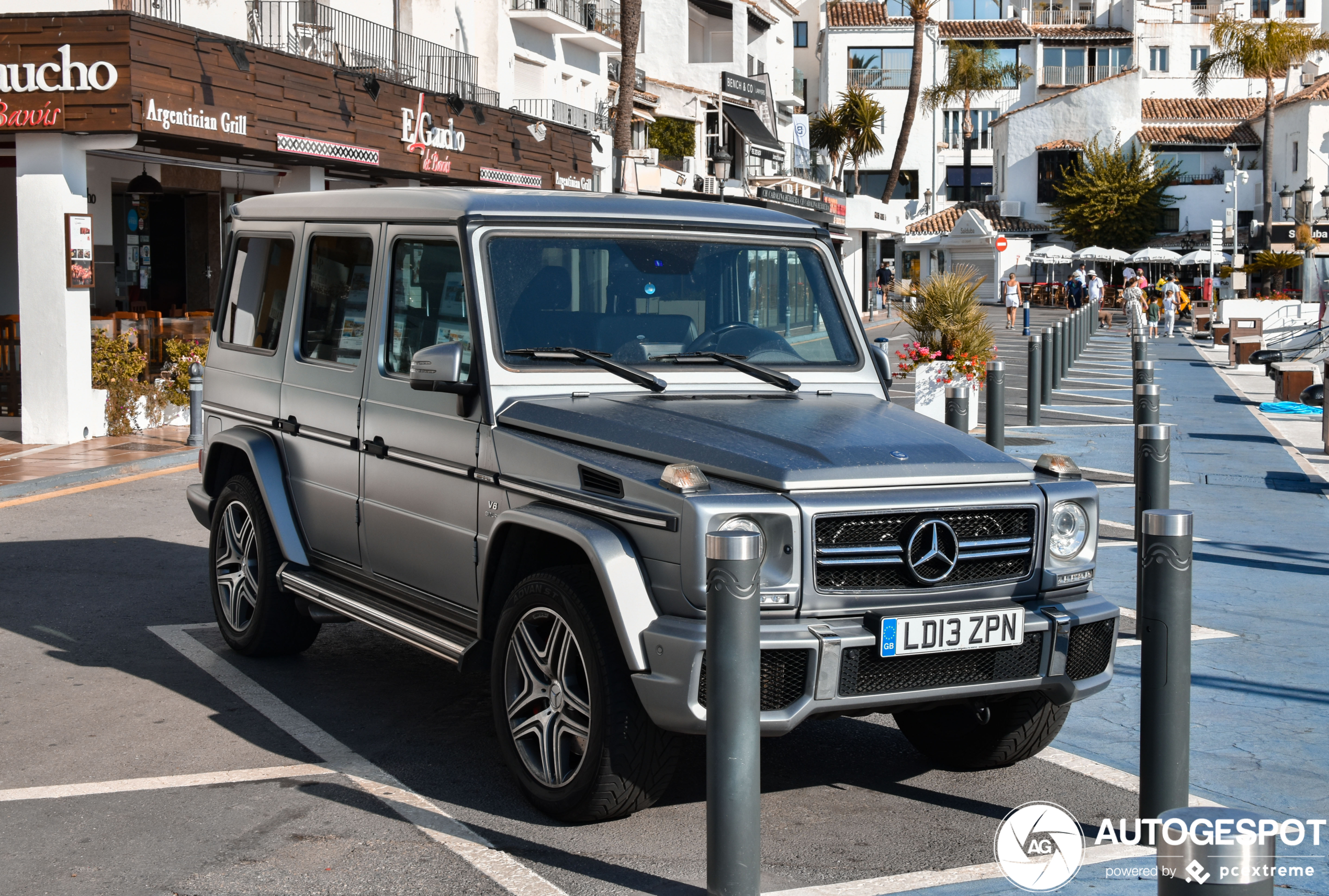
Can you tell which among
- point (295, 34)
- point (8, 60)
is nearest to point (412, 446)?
point (8, 60)

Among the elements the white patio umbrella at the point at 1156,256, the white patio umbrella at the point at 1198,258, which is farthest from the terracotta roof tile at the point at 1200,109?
the white patio umbrella at the point at 1156,256

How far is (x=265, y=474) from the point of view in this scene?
6.73 meters

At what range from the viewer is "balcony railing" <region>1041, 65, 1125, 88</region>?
87312mm

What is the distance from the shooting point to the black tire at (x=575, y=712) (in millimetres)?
4523

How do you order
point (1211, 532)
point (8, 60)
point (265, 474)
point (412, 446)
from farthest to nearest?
point (8, 60), point (1211, 532), point (265, 474), point (412, 446)

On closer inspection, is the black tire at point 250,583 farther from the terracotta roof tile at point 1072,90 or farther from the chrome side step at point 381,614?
the terracotta roof tile at point 1072,90

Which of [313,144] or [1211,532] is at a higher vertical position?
[313,144]

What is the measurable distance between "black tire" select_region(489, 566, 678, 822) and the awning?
5330 centimetres

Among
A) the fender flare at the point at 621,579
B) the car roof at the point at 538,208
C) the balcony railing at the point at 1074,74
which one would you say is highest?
Answer: the balcony railing at the point at 1074,74

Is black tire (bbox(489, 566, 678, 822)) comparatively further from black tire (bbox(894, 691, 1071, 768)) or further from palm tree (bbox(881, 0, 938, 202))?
palm tree (bbox(881, 0, 938, 202))

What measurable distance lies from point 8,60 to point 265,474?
11.5 meters

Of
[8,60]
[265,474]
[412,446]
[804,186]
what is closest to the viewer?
[412,446]

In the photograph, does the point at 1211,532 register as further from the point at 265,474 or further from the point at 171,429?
the point at 171,429

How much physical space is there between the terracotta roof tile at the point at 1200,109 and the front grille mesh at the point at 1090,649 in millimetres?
81538
